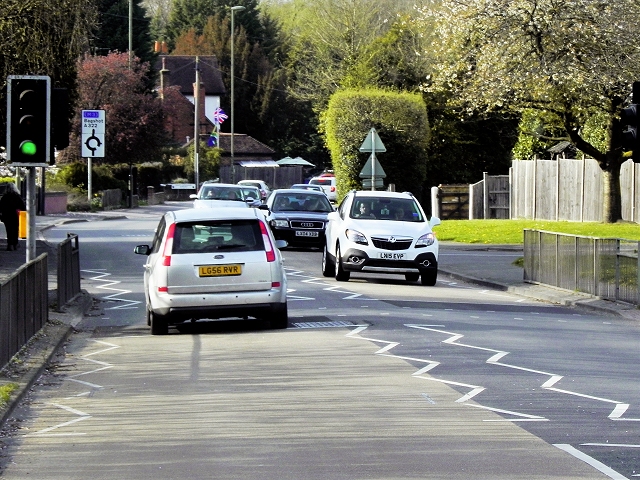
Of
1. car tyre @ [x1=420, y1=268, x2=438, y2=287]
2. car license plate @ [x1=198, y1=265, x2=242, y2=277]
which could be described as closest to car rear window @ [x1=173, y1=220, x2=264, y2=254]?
car license plate @ [x1=198, y1=265, x2=242, y2=277]

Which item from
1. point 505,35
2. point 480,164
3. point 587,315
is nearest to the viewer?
point 587,315

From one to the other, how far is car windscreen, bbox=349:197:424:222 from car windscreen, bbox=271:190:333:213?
25.1ft

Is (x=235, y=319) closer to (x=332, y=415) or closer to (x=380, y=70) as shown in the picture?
(x=332, y=415)

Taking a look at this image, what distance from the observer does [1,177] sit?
52.7 metres

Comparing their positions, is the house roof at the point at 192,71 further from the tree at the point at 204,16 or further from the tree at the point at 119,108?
the tree at the point at 119,108

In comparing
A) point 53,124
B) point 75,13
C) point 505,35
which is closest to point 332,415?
point 53,124

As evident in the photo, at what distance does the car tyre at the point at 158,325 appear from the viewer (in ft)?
48.3

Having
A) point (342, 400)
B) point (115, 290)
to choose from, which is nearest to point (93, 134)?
point (115, 290)

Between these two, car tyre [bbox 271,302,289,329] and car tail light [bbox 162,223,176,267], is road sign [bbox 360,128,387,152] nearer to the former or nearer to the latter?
car tyre [bbox 271,302,289,329]

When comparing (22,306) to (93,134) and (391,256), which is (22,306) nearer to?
(391,256)

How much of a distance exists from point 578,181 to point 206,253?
1162 inches

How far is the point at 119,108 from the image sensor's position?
65.0 metres

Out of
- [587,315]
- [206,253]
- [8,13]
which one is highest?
[8,13]

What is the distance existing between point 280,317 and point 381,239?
6.95 metres
